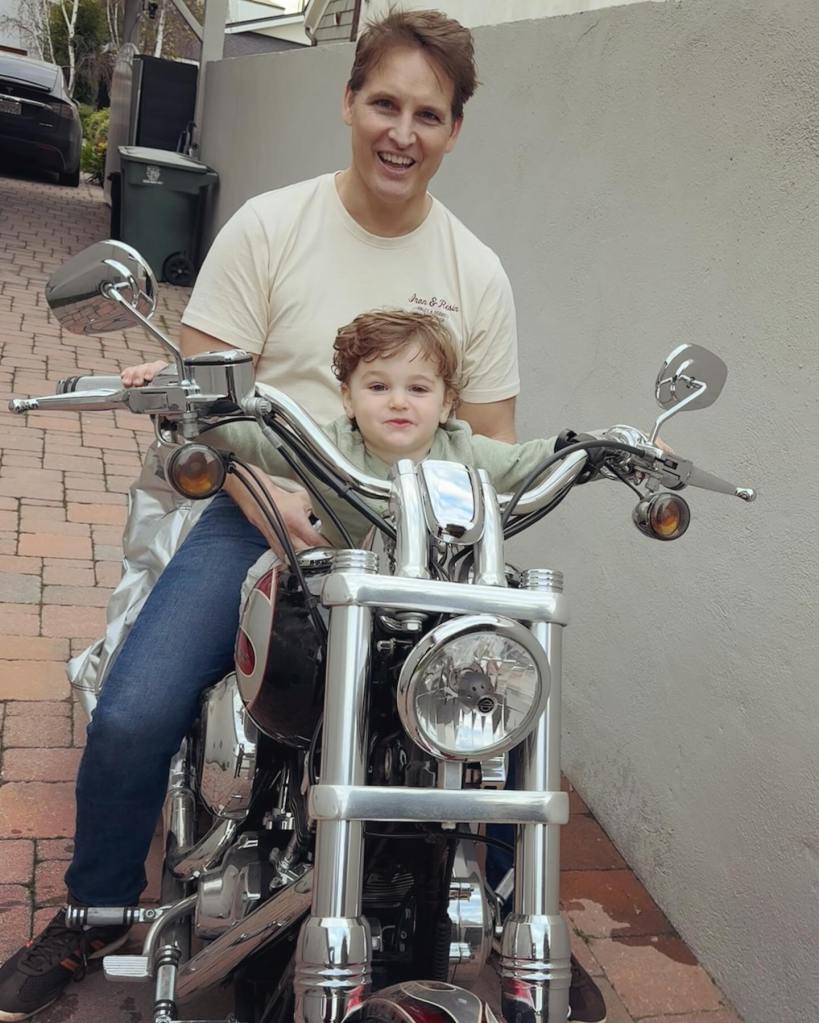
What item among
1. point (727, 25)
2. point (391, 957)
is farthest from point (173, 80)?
point (391, 957)

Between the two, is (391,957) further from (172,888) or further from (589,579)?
(589,579)

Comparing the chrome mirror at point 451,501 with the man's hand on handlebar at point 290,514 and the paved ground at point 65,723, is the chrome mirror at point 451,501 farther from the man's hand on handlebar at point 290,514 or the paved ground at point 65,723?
→ the paved ground at point 65,723

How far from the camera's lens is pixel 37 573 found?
159 inches

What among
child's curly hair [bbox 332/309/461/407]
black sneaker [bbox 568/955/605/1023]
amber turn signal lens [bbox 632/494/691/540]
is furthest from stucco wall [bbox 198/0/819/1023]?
child's curly hair [bbox 332/309/461/407]

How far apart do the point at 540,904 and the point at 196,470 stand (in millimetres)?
712

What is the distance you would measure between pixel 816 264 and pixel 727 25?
0.77 metres

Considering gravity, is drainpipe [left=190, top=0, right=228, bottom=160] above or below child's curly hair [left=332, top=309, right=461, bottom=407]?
above

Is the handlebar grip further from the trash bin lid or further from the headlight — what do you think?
the trash bin lid

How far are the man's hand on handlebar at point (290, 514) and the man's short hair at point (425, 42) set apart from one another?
0.83 metres

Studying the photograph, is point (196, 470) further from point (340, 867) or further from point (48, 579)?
point (48, 579)

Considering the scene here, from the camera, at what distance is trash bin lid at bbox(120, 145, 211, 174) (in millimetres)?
9117

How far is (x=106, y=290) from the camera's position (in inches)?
60.8

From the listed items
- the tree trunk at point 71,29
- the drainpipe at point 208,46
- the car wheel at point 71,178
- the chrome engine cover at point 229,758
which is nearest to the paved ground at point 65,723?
the chrome engine cover at point 229,758

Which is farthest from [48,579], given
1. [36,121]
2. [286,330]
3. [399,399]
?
[36,121]
